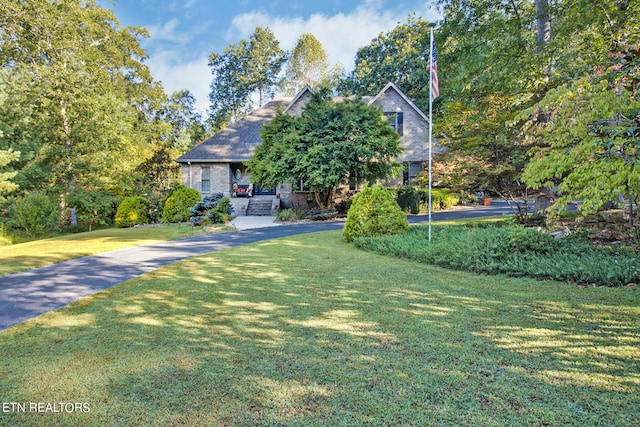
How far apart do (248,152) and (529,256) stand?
709 inches

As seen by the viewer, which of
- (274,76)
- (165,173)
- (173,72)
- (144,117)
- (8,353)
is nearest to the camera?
(8,353)

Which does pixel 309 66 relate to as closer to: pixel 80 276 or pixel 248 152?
pixel 248 152

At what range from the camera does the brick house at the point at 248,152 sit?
2109 cm

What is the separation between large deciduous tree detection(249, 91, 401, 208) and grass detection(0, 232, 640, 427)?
415 inches

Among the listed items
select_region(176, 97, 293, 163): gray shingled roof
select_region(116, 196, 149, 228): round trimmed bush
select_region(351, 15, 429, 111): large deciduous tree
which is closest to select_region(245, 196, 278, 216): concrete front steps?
select_region(176, 97, 293, 163): gray shingled roof

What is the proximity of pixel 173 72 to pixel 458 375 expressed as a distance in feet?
128

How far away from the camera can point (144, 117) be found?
3031 centimetres

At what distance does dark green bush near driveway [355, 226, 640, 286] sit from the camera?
5324mm

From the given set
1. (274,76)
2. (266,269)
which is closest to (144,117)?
(274,76)

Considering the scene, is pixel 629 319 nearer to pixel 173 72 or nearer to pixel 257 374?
pixel 257 374

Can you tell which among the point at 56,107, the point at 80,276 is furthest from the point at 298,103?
the point at 80,276

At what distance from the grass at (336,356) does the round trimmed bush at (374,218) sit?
413 centimetres

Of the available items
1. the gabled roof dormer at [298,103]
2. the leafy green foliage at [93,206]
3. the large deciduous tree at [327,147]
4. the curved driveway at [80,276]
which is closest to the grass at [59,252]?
the curved driveway at [80,276]

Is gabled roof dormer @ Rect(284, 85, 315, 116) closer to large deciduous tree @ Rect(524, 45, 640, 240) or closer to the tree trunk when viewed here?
the tree trunk
